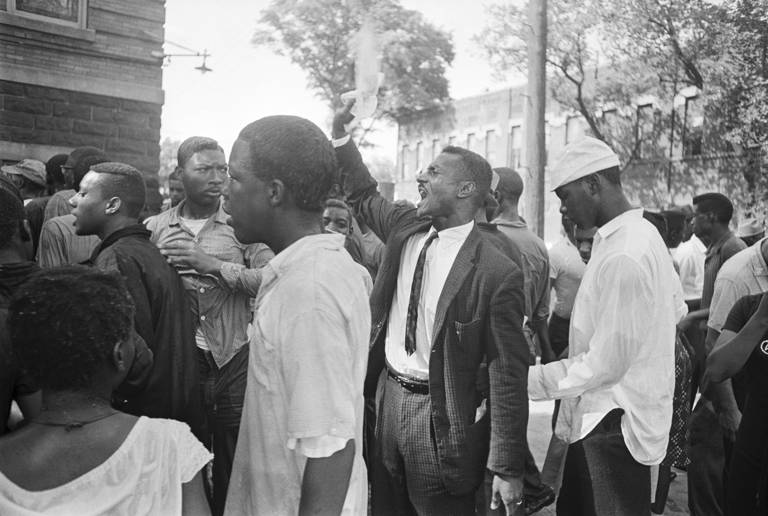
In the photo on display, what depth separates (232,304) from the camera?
131 inches

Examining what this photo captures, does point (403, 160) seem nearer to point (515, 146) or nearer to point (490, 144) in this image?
point (490, 144)

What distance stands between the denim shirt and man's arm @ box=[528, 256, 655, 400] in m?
1.47

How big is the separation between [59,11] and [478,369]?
21.9ft

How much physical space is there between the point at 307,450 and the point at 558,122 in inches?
1061

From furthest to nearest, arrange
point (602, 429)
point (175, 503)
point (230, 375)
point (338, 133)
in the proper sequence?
point (338, 133)
point (230, 375)
point (602, 429)
point (175, 503)

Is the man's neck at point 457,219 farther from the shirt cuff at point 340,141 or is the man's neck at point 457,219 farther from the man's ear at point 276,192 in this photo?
the man's ear at point 276,192

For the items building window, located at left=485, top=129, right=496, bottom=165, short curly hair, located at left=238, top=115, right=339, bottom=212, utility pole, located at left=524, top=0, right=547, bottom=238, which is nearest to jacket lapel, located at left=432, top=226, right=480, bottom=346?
short curly hair, located at left=238, top=115, right=339, bottom=212

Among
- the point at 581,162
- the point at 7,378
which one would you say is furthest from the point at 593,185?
the point at 7,378

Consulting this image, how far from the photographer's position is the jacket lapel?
9.48ft

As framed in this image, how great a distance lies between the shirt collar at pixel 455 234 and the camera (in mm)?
3188

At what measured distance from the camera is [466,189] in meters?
3.28

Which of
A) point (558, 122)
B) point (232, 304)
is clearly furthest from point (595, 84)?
point (232, 304)

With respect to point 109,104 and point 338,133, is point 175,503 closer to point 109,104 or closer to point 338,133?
point 338,133

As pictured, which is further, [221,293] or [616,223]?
[221,293]
